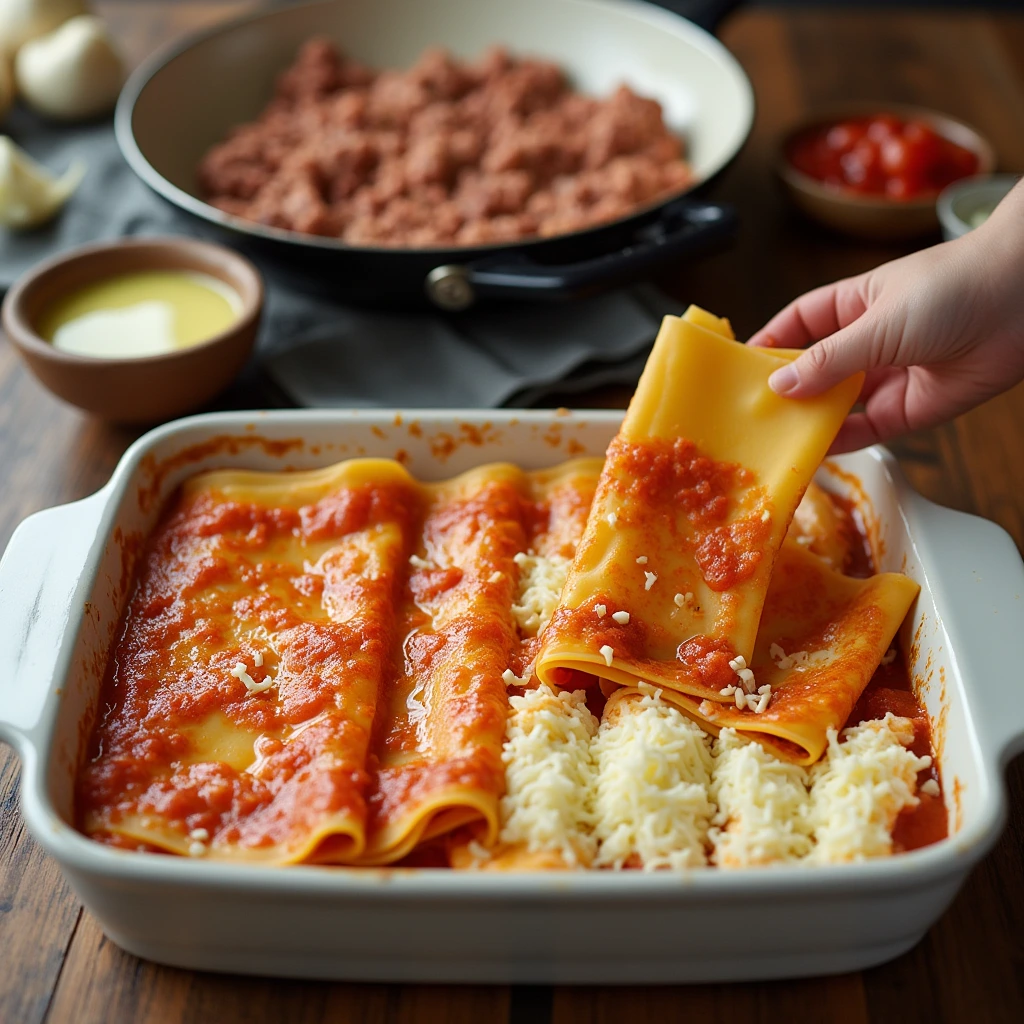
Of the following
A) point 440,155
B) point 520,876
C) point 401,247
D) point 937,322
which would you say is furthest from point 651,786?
point 440,155

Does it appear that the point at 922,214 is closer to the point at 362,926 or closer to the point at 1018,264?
the point at 1018,264

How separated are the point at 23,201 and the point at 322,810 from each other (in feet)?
8.92

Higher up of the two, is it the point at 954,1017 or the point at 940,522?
the point at 940,522

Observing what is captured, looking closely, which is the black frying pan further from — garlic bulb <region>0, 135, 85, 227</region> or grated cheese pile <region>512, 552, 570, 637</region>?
grated cheese pile <region>512, 552, 570, 637</region>

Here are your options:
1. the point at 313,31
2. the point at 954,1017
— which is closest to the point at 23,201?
the point at 313,31

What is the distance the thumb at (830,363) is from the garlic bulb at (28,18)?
11.5 ft

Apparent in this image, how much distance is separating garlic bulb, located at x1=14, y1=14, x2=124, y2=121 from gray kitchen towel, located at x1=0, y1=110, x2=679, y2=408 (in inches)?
38.7

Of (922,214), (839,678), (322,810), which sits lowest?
(922,214)

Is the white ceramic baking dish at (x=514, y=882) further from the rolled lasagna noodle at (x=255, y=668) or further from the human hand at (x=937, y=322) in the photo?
the human hand at (x=937, y=322)

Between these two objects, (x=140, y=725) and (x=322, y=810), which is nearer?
(x=322, y=810)

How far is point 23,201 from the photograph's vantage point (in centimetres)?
367

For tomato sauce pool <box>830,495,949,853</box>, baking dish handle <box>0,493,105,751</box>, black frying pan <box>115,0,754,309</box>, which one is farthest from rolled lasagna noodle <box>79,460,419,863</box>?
tomato sauce pool <box>830,495,949,853</box>

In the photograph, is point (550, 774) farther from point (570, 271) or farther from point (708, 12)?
point (708, 12)

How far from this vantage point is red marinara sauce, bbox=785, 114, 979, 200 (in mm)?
3693
